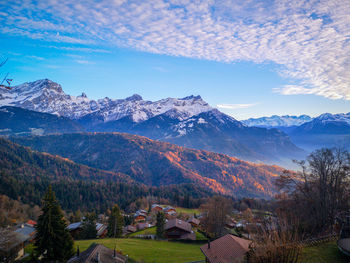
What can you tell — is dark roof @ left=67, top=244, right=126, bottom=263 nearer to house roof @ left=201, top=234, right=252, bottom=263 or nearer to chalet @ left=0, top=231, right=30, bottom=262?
chalet @ left=0, top=231, right=30, bottom=262

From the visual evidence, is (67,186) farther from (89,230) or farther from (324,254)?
(324,254)

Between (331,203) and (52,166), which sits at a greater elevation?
(331,203)

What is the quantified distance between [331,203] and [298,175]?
20.3 feet

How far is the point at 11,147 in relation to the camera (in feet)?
619

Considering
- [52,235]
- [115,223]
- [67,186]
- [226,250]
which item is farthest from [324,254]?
[67,186]

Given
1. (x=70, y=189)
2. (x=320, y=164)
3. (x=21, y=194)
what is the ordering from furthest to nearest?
(x=70, y=189)
(x=21, y=194)
(x=320, y=164)

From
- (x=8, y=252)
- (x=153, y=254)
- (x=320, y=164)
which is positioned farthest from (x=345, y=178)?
(x=8, y=252)

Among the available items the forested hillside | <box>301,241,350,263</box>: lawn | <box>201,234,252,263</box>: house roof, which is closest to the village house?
<box>201,234,252,263</box>: house roof

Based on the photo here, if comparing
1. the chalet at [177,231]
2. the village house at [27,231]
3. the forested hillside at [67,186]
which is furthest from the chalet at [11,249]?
the forested hillside at [67,186]

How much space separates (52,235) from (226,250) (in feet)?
62.3

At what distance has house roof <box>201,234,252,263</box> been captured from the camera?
2049 cm

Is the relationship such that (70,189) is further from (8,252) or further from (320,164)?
(320,164)

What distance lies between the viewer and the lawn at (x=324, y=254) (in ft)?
36.9

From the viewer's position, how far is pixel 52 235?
2497cm
